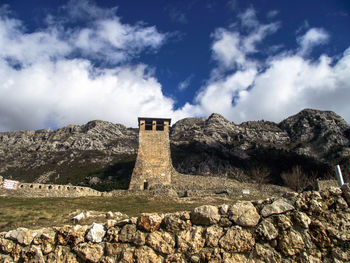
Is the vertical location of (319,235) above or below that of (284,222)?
below

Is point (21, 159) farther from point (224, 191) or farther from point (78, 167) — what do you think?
point (224, 191)

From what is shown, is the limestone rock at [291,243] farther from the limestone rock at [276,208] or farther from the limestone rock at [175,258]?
the limestone rock at [175,258]

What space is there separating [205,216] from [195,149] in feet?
209

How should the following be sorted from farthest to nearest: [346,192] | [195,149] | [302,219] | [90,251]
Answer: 1. [195,149]
2. [90,251]
3. [346,192]
4. [302,219]

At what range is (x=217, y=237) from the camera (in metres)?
3.29

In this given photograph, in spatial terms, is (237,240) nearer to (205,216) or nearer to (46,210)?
(205,216)

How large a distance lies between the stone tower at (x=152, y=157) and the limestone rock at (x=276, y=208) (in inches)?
1266

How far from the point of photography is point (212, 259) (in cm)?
313

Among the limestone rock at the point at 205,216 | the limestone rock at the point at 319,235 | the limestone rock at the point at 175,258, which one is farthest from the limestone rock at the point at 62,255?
the limestone rock at the point at 319,235

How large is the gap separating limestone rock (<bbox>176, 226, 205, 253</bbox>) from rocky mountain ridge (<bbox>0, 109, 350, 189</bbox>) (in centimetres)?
4184

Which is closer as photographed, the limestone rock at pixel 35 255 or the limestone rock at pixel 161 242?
the limestone rock at pixel 161 242

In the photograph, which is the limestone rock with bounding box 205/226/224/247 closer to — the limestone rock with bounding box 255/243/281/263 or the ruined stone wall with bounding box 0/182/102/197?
the limestone rock with bounding box 255/243/281/263

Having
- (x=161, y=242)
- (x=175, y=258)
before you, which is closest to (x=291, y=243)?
(x=175, y=258)

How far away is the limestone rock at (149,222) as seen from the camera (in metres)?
3.54
